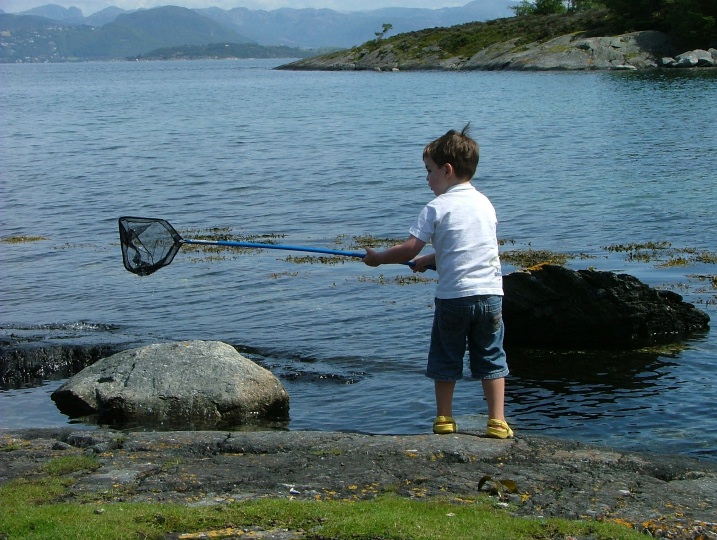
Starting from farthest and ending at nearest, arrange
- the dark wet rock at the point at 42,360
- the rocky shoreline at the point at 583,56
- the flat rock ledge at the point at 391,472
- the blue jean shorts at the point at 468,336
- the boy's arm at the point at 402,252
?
the rocky shoreline at the point at 583,56 → the dark wet rock at the point at 42,360 → the blue jean shorts at the point at 468,336 → the boy's arm at the point at 402,252 → the flat rock ledge at the point at 391,472

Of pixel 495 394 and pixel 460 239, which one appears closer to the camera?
pixel 460 239

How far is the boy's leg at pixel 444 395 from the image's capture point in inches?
316

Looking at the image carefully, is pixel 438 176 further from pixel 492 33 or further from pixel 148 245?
pixel 492 33

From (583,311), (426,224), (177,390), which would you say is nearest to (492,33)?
(583,311)

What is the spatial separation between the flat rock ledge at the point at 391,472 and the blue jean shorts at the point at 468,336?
1.98 ft

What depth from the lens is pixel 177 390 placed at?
10312mm

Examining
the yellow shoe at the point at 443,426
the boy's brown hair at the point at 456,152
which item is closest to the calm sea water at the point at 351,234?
the yellow shoe at the point at 443,426

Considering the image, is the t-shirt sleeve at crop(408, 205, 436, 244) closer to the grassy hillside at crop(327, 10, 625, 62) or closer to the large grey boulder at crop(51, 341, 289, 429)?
the large grey boulder at crop(51, 341, 289, 429)

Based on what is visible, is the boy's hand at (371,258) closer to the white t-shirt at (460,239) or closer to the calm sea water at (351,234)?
the white t-shirt at (460,239)

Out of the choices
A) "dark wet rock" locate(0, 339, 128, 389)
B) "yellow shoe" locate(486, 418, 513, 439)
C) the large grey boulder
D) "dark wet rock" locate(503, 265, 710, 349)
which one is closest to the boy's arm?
"yellow shoe" locate(486, 418, 513, 439)

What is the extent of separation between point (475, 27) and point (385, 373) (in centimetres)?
12622

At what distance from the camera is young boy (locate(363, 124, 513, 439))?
7590mm

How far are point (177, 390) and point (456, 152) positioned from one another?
453 centimetres

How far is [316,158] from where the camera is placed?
3697 centimetres
